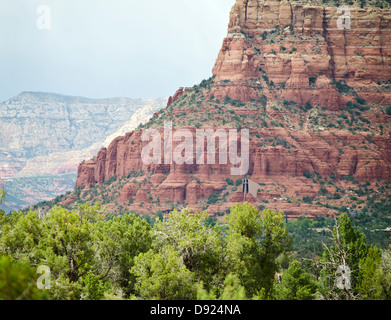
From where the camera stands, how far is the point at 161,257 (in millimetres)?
47812

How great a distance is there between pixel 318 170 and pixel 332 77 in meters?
28.8

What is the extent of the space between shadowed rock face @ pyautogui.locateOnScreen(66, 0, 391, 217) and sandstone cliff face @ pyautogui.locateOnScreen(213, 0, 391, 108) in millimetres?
247

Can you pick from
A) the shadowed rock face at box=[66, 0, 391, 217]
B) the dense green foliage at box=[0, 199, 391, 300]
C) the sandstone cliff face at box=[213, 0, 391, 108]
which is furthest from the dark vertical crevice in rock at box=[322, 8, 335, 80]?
the dense green foliage at box=[0, 199, 391, 300]

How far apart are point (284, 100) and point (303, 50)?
1356 centimetres

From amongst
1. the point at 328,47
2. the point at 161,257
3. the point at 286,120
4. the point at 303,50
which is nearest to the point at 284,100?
the point at 286,120

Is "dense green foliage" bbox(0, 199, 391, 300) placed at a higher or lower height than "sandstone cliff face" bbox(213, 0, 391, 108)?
lower

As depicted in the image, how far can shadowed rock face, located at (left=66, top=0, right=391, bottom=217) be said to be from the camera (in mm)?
148500

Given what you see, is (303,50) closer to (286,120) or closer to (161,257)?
(286,120)

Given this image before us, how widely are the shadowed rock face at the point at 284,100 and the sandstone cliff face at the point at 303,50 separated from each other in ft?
0.81

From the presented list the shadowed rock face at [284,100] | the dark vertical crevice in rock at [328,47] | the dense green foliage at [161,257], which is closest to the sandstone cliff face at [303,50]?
the dark vertical crevice in rock at [328,47]

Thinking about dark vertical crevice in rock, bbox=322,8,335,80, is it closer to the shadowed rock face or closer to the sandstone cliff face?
the sandstone cliff face

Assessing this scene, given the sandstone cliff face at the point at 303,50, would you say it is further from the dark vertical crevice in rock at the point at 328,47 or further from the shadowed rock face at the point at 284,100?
the shadowed rock face at the point at 284,100

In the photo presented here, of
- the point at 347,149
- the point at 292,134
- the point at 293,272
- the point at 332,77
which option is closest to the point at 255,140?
the point at 292,134

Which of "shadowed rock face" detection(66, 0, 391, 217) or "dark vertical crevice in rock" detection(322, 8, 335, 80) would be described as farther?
"dark vertical crevice in rock" detection(322, 8, 335, 80)
